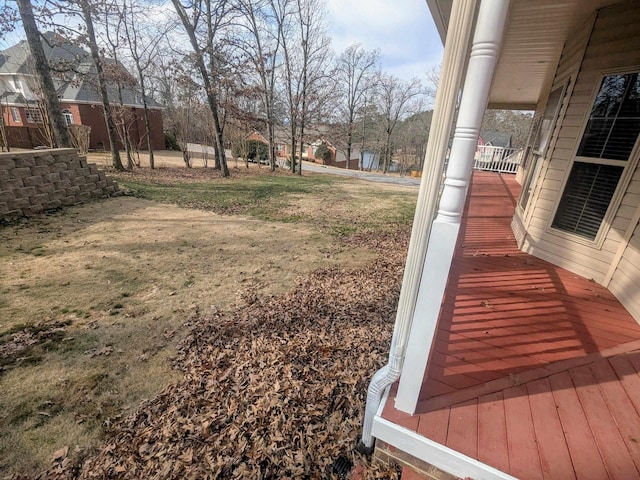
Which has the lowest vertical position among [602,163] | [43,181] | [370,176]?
[370,176]

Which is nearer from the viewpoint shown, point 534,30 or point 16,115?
point 534,30

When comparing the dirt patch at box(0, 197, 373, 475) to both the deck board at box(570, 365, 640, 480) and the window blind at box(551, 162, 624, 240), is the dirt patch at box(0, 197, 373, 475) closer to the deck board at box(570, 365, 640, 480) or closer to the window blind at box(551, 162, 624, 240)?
the window blind at box(551, 162, 624, 240)

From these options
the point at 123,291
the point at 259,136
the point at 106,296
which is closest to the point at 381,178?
the point at 259,136

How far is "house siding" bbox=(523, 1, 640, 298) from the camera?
2.94 m

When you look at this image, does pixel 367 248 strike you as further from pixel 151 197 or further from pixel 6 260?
Result: pixel 151 197

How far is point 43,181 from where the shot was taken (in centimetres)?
602

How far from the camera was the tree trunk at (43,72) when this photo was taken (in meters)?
6.72

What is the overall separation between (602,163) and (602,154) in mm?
107

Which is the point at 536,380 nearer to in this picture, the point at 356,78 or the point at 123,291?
the point at 123,291

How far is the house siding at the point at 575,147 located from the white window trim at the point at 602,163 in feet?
0.05

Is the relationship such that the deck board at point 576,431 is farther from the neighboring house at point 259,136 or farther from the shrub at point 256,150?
the shrub at point 256,150

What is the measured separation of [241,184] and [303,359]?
10842 millimetres

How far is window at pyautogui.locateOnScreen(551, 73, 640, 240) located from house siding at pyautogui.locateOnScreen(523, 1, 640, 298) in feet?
0.33

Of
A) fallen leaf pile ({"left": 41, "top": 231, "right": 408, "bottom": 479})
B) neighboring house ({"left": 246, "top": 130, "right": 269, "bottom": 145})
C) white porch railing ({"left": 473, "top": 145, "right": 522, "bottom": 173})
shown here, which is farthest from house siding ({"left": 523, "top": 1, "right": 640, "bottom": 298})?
neighboring house ({"left": 246, "top": 130, "right": 269, "bottom": 145})
